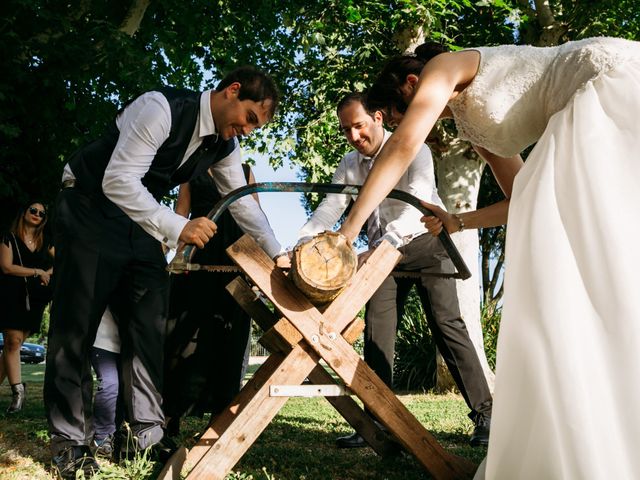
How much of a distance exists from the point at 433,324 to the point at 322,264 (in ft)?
5.48

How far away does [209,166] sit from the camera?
12.0ft

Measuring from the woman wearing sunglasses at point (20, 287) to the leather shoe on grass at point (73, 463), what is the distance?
2787mm

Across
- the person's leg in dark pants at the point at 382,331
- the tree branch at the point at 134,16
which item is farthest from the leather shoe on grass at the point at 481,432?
the tree branch at the point at 134,16

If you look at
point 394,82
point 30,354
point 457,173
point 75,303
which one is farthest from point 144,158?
point 30,354

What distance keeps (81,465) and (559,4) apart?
330 inches

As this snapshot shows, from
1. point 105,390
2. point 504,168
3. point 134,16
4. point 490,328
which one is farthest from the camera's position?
point 490,328

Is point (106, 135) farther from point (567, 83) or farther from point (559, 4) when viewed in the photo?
point (559, 4)

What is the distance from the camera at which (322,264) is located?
254 cm

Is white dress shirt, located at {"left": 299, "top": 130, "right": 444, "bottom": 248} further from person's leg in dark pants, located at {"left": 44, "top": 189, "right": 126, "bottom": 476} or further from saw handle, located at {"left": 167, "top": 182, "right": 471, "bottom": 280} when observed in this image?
person's leg in dark pants, located at {"left": 44, "top": 189, "right": 126, "bottom": 476}

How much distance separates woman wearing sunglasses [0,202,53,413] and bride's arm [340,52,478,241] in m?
4.31

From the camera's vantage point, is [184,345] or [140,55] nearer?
[184,345]

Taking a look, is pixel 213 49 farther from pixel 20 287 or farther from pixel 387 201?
pixel 387 201

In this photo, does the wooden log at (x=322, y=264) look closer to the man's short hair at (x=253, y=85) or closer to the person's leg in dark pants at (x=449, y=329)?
the man's short hair at (x=253, y=85)

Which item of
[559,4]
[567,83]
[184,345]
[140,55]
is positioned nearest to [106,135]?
[184,345]
